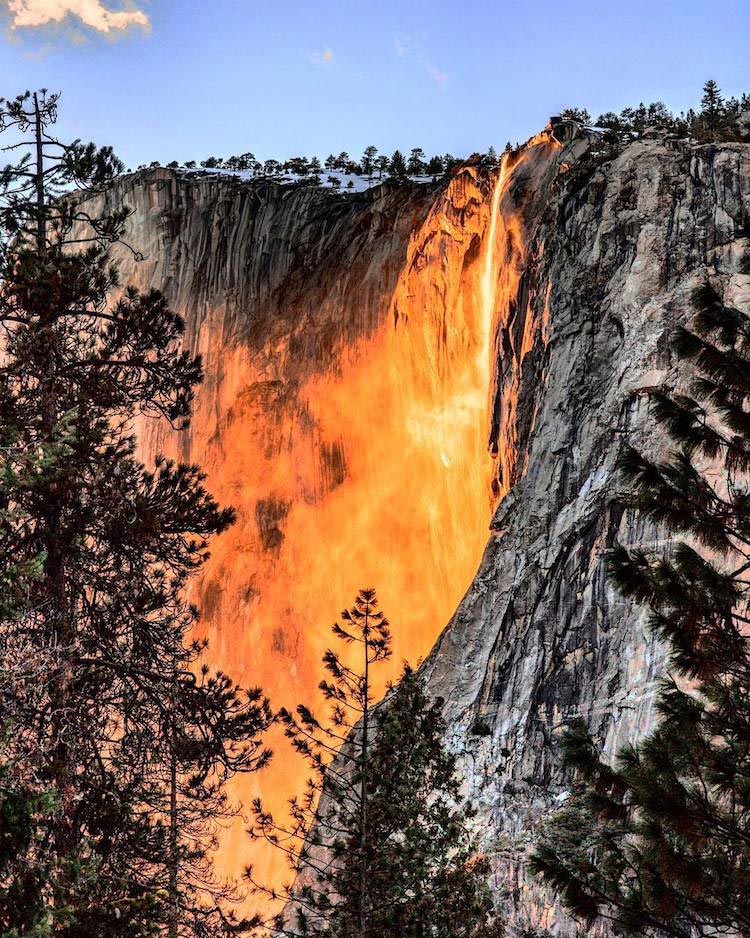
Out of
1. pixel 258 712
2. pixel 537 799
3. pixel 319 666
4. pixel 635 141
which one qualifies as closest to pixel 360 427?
pixel 319 666

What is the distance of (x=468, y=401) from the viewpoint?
33.2 m

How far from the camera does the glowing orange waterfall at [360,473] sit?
33125mm

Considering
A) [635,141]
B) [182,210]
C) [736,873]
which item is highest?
[182,210]

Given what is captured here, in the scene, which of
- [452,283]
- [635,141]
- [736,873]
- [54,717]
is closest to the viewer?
[736,873]

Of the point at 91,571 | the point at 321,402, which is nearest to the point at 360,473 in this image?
the point at 321,402

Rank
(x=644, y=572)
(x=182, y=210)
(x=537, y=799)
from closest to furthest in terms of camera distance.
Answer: (x=644, y=572) → (x=537, y=799) → (x=182, y=210)

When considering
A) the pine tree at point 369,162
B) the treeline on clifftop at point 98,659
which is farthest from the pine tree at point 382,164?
the treeline on clifftop at point 98,659

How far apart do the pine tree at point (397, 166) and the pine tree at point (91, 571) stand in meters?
27.5

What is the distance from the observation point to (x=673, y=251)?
23.4 metres

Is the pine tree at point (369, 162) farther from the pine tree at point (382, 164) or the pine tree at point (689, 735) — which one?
the pine tree at point (689, 735)

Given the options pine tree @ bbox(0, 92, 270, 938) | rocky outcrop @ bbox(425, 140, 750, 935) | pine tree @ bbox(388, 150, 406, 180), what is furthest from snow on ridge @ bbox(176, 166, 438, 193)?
pine tree @ bbox(0, 92, 270, 938)

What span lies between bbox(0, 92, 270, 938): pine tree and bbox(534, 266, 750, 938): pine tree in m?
4.23

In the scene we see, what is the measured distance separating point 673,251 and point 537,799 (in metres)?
11.7

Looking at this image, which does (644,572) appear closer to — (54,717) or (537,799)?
(54,717)
